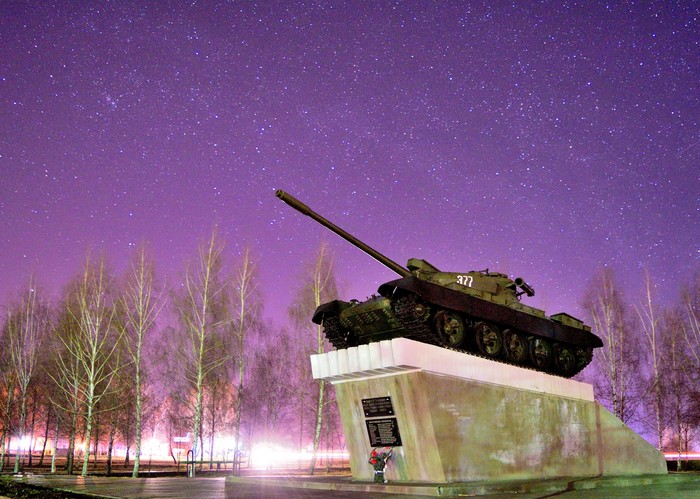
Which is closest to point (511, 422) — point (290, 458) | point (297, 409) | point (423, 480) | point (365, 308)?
point (423, 480)

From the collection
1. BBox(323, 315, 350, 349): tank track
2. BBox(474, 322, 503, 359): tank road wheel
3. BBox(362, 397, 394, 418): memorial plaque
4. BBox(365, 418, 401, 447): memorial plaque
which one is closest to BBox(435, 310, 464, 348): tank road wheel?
BBox(474, 322, 503, 359): tank road wheel

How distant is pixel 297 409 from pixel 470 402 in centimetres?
3170

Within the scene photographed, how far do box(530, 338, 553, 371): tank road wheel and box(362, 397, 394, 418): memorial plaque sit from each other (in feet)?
19.7

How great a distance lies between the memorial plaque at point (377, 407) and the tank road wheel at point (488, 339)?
332 cm

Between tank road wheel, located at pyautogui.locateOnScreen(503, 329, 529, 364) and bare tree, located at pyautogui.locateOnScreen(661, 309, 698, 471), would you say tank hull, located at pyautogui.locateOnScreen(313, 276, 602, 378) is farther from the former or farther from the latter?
bare tree, located at pyautogui.locateOnScreen(661, 309, 698, 471)

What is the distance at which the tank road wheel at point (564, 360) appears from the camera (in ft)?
64.1

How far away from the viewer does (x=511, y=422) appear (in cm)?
1508

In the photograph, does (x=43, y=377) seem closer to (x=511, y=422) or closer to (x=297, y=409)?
(x=297, y=409)

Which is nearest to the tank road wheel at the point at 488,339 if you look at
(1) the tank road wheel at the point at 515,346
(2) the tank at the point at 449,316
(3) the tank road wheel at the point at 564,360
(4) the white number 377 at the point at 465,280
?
(2) the tank at the point at 449,316

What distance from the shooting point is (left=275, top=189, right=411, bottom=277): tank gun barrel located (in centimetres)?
1573

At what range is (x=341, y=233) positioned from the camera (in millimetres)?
16156

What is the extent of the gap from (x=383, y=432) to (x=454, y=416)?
1768 millimetres

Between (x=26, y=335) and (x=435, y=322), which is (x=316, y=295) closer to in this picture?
(x=435, y=322)

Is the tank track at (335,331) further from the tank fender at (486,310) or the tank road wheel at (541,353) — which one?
the tank road wheel at (541,353)
